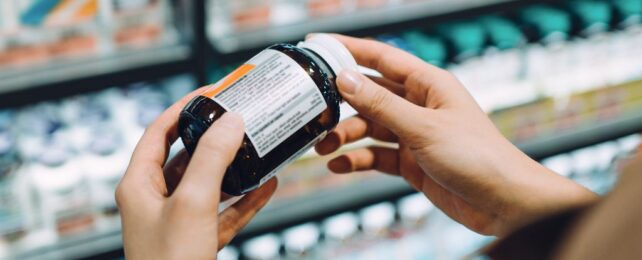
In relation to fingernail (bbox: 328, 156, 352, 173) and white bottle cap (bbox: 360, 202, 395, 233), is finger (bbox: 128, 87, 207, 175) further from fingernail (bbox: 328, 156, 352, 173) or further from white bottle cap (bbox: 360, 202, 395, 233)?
white bottle cap (bbox: 360, 202, 395, 233)

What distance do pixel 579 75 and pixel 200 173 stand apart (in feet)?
4.58

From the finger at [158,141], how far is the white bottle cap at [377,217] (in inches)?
37.0

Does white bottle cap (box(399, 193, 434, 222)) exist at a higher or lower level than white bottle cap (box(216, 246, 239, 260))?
higher

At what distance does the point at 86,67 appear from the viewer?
1.31 metres

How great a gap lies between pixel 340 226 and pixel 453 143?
85 centimetres

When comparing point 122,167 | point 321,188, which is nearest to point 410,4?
point 321,188

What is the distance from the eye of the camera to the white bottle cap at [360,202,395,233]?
5.86 feet

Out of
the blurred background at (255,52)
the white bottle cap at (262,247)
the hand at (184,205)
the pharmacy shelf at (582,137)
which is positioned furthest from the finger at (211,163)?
the pharmacy shelf at (582,137)

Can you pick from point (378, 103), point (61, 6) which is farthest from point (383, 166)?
point (61, 6)

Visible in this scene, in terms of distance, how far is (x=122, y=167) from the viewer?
144 centimetres

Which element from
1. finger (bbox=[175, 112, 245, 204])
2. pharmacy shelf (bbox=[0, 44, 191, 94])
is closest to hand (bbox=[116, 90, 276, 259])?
finger (bbox=[175, 112, 245, 204])

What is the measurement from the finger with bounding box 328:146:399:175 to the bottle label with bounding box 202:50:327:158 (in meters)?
0.32

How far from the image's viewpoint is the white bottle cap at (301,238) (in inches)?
67.5

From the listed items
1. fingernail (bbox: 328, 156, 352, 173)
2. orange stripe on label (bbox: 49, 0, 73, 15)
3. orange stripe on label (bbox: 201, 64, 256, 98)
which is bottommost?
fingernail (bbox: 328, 156, 352, 173)
